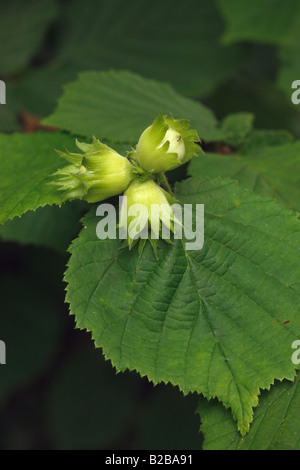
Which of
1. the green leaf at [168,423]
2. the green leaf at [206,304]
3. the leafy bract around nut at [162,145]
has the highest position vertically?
the leafy bract around nut at [162,145]

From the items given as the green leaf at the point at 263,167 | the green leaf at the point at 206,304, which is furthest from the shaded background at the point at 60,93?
the green leaf at the point at 206,304

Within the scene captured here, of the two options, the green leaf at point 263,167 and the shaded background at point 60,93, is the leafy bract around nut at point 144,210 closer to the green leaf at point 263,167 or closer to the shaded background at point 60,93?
the green leaf at point 263,167

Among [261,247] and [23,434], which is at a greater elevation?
[261,247]

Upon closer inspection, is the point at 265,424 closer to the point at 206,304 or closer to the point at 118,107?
the point at 206,304

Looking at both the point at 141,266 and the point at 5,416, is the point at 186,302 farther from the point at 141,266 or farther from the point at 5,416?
the point at 5,416
